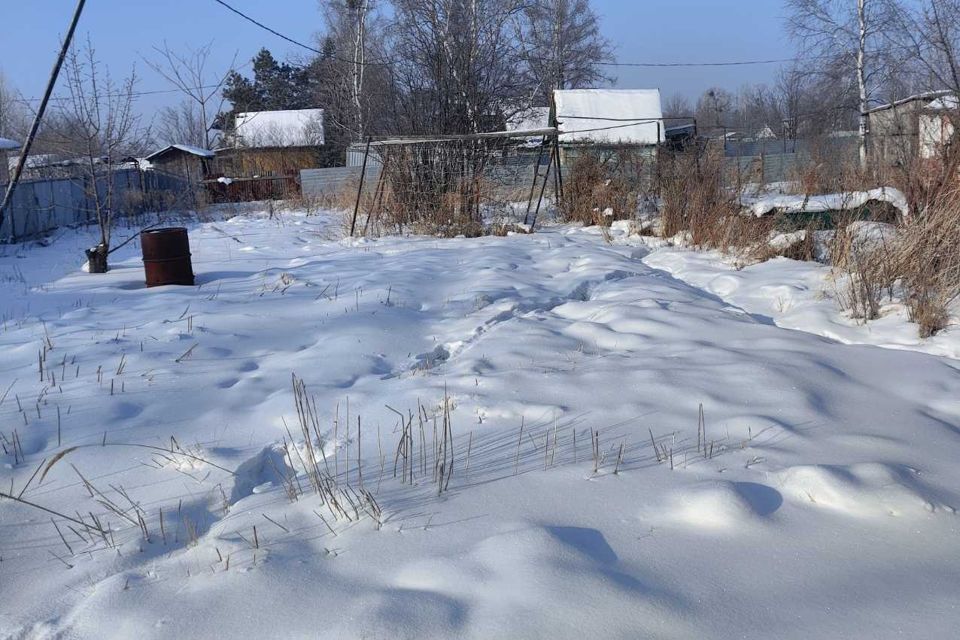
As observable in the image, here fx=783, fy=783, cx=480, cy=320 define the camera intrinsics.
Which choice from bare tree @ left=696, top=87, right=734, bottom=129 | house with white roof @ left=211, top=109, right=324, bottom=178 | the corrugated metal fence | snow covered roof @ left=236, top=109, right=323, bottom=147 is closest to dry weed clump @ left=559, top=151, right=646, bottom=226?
the corrugated metal fence

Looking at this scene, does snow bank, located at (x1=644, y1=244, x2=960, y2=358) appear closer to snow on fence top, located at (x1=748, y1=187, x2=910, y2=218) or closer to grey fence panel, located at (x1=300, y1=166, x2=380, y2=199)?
snow on fence top, located at (x1=748, y1=187, x2=910, y2=218)

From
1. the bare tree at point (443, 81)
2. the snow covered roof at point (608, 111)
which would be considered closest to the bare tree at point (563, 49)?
the snow covered roof at point (608, 111)

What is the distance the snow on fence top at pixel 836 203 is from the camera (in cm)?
653

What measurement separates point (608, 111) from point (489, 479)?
29209mm

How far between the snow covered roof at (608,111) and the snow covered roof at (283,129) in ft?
47.5

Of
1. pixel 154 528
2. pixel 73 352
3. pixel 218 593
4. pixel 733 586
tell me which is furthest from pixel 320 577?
pixel 73 352

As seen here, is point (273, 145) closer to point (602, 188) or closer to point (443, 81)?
point (443, 81)

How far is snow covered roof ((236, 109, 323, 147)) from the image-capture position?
39.3m

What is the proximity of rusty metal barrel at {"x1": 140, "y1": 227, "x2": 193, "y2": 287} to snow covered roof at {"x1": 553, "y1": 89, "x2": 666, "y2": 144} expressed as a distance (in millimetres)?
21155

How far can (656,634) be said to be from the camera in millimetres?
1835

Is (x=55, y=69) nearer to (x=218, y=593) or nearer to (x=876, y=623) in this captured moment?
(x=218, y=593)

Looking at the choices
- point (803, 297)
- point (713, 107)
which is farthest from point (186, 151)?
point (713, 107)

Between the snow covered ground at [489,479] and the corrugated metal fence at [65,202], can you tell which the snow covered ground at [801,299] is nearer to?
the snow covered ground at [489,479]

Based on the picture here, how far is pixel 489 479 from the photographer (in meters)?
2.82
